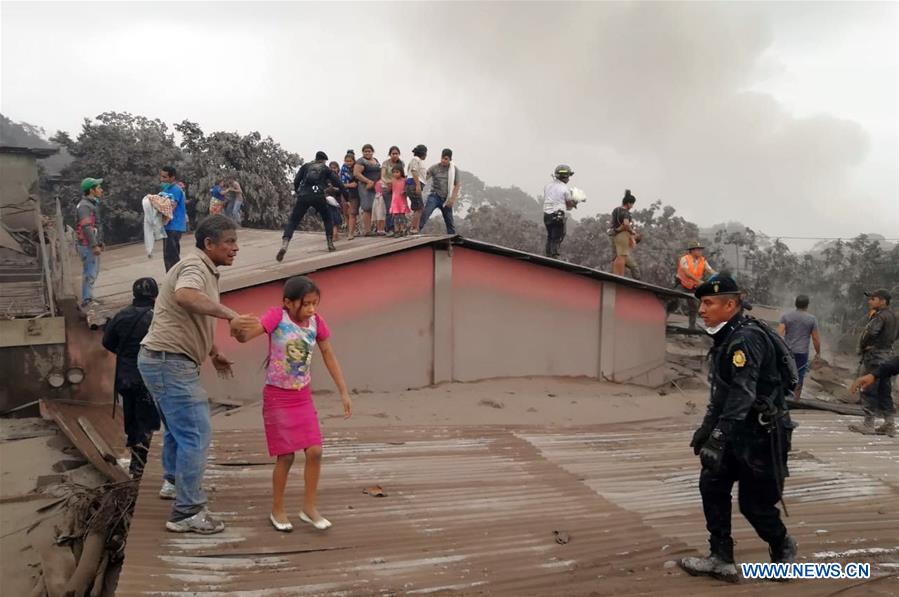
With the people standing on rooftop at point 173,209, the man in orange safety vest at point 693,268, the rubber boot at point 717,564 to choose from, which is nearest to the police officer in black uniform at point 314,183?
the people standing on rooftop at point 173,209

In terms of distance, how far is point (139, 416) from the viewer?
603 cm

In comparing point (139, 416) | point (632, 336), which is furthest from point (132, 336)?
point (632, 336)

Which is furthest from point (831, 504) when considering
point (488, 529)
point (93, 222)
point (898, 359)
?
point (93, 222)

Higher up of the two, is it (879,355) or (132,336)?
(132,336)

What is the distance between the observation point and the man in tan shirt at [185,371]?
3.81m

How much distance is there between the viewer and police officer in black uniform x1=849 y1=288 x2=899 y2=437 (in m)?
7.51

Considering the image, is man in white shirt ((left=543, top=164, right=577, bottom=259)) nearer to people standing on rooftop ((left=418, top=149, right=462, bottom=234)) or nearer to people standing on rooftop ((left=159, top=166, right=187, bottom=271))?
people standing on rooftop ((left=418, top=149, right=462, bottom=234))

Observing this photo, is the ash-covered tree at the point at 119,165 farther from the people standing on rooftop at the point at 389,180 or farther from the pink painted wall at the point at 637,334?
the pink painted wall at the point at 637,334

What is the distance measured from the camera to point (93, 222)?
8992mm

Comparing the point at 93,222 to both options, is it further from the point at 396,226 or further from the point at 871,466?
the point at 871,466

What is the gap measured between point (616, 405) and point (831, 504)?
202 inches

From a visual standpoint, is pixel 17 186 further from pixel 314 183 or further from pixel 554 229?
pixel 554 229

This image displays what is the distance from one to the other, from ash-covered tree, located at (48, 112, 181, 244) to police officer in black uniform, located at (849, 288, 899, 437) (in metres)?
18.7

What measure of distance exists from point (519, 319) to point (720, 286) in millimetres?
7144
